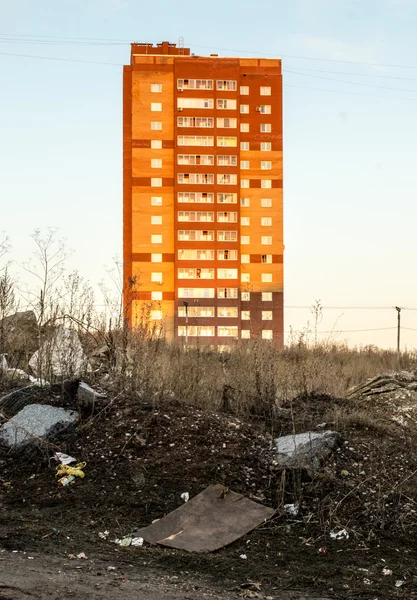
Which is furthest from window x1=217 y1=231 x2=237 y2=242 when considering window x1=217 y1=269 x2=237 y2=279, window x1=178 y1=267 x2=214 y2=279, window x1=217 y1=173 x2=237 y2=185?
window x1=217 y1=173 x2=237 y2=185

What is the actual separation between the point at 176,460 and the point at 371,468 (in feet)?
7.21

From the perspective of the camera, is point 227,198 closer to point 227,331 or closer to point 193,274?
point 193,274

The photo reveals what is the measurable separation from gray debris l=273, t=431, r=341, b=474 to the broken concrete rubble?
143 inches

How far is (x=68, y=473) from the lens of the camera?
325 inches

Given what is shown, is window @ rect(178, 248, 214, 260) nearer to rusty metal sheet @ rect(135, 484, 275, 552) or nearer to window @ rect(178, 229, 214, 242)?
window @ rect(178, 229, 214, 242)

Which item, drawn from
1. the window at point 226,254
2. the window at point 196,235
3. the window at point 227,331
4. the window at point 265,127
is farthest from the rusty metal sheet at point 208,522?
the window at point 265,127

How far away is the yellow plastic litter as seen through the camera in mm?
8211

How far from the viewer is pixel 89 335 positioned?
38.9 ft

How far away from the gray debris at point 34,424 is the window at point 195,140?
204ft

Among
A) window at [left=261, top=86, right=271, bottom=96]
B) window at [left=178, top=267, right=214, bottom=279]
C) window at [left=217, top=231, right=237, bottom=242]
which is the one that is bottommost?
window at [left=178, top=267, right=214, bottom=279]

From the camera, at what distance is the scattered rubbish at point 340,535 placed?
6.93 meters

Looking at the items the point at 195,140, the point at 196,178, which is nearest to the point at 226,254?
the point at 196,178

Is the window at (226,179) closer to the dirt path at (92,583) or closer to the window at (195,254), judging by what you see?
the window at (195,254)

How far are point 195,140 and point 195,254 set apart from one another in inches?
438
